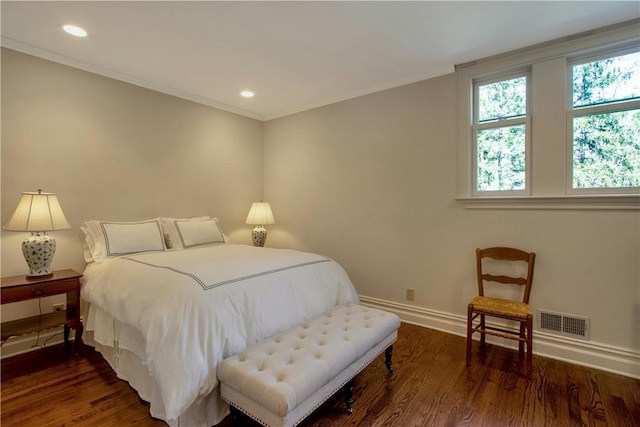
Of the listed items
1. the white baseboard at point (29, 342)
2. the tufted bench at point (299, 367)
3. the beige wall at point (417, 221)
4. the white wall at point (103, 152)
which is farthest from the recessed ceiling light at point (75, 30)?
the tufted bench at point (299, 367)

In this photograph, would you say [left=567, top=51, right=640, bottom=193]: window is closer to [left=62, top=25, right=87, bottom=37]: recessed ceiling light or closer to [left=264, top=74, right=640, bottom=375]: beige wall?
[left=264, top=74, right=640, bottom=375]: beige wall

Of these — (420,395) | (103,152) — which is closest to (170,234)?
(103,152)

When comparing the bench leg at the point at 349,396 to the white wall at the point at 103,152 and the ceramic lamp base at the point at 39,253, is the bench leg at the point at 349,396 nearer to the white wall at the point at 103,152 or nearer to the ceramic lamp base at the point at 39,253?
the ceramic lamp base at the point at 39,253

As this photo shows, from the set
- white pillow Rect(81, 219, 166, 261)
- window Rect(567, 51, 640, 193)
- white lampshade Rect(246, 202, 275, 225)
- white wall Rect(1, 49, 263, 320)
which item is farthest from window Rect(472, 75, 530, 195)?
white pillow Rect(81, 219, 166, 261)

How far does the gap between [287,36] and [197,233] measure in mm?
2119

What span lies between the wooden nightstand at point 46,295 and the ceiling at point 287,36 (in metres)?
1.88

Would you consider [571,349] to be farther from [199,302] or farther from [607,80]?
[199,302]

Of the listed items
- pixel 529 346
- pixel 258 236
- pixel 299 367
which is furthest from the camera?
pixel 258 236

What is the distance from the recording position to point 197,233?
3.33 meters

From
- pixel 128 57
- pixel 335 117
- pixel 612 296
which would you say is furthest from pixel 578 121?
pixel 128 57

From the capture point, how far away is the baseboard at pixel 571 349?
2211 mm

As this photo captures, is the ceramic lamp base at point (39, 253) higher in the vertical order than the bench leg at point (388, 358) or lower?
higher

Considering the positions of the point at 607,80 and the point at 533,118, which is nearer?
the point at 607,80

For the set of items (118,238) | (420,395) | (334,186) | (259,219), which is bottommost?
(420,395)
